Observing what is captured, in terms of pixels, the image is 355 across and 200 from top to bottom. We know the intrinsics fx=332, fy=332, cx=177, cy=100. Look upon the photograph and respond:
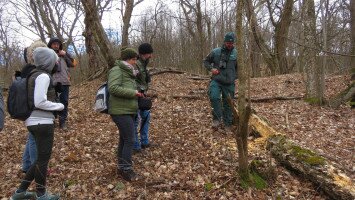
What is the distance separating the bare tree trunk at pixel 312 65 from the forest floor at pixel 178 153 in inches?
15.5

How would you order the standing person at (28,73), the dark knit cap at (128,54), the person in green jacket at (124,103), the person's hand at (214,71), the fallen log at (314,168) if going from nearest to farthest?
the standing person at (28,73) → the fallen log at (314,168) → the person in green jacket at (124,103) → the dark knit cap at (128,54) → the person's hand at (214,71)

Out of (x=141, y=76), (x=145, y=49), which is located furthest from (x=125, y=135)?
(x=145, y=49)

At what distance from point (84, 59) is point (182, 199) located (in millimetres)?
26565

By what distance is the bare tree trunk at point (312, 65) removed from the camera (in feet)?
29.2

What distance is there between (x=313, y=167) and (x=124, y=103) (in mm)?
2934

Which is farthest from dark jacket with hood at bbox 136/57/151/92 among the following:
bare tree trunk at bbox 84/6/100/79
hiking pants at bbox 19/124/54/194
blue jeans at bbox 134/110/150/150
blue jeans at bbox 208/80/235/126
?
bare tree trunk at bbox 84/6/100/79

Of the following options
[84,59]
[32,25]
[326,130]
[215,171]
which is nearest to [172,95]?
[326,130]

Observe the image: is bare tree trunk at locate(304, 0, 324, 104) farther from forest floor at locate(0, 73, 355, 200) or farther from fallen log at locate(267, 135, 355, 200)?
fallen log at locate(267, 135, 355, 200)

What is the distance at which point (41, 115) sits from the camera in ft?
13.0

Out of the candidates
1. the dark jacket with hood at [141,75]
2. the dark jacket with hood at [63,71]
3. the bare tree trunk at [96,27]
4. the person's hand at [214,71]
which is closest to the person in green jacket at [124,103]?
the dark jacket with hood at [141,75]

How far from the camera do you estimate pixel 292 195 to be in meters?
4.68

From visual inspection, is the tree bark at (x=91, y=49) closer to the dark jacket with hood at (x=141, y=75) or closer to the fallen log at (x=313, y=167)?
the dark jacket with hood at (x=141, y=75)

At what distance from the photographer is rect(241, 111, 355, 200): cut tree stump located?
4523 mm

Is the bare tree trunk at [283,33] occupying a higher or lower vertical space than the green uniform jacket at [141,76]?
higher
